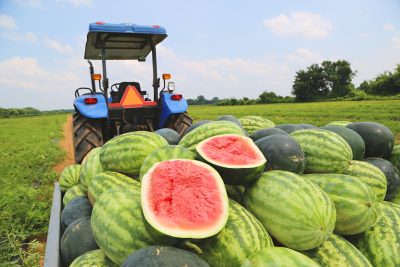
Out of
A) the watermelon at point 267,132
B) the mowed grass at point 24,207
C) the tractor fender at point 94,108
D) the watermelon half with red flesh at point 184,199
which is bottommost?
the mowed grass at point 24,207

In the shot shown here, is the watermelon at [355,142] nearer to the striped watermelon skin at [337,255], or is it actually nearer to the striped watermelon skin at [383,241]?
the striped watermelon skin at [383,241]

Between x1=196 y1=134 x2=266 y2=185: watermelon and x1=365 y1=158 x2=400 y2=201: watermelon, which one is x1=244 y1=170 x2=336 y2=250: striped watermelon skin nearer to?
x1=196 y1=134 x2=266 y2=185: watermelon

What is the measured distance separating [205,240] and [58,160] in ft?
34.2

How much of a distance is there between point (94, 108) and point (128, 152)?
13.3 feet

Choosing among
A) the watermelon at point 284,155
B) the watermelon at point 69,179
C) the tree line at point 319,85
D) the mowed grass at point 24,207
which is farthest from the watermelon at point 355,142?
the tree line at point 319,85

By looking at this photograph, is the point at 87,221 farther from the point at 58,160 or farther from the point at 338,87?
the point at 338,87

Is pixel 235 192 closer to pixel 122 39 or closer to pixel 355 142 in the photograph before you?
pixel 355 142

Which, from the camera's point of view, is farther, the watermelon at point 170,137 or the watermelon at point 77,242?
the watermelon at point 170,137

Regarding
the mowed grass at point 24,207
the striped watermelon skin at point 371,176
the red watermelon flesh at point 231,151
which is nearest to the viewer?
the red watermelon flesh at point 231,151

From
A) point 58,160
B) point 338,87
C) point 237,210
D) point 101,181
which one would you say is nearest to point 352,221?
point 237,210

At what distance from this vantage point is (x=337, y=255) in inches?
63.0

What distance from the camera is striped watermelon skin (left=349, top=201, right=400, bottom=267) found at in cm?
175

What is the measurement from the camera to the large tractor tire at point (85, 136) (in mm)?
5734

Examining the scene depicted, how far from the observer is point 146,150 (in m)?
2.22
